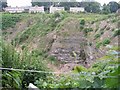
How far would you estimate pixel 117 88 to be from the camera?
2.26 feet

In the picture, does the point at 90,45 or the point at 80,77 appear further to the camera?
the point at 90,45

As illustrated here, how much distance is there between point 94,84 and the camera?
790 mm

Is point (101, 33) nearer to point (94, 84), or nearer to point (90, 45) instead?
point (90, 45)

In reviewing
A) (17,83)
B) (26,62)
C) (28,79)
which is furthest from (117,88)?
(26,62)

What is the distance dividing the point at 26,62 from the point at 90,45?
158 inches

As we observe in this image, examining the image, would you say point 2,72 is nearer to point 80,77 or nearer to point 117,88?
point 80,77

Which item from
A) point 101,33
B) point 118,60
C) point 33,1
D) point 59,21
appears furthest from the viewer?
point 59,21

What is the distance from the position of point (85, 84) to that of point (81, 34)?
19.5 feet

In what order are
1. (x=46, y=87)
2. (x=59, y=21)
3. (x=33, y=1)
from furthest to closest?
(x=59, y=21)
(x=33, y=1)
(x=46, y=87)

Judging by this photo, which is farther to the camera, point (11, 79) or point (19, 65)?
point (19, 65)

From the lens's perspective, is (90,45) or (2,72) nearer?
(2,72)

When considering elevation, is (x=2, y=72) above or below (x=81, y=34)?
above

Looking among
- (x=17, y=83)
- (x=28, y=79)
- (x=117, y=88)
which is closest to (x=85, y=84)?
(x=117, y=88)

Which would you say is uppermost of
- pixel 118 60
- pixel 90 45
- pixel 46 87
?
pixel 118 60
